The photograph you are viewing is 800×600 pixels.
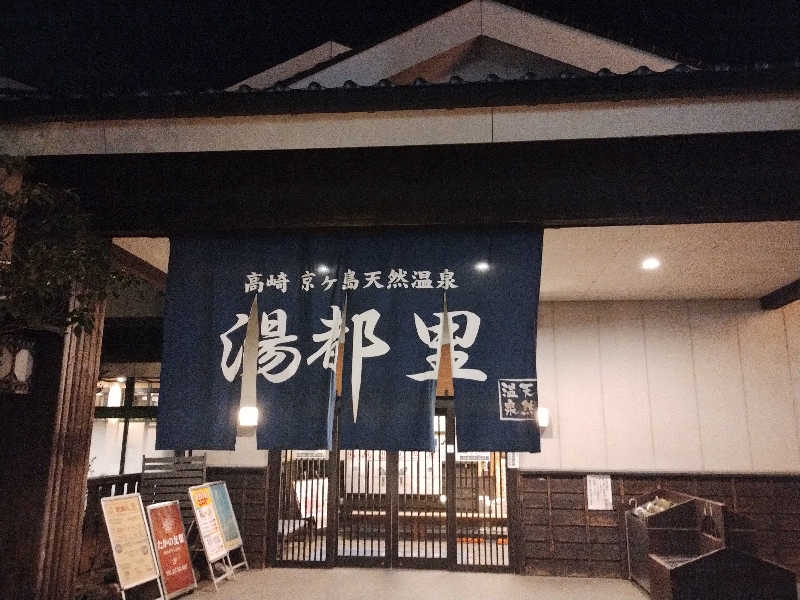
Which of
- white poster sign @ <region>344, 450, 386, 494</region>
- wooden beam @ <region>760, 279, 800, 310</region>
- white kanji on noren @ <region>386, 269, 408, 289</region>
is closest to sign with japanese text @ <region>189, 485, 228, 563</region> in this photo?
white poster sign @ <region>344, 450, 386, 494</region>

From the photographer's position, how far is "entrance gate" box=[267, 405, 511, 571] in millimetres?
9109

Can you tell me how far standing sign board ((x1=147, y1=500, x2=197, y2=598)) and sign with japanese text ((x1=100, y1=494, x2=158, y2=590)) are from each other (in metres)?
0.22

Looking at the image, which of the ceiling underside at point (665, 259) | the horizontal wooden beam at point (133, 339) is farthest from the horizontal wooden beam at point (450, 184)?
the horizontal wooden beam at point (133, 339)

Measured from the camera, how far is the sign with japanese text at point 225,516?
8438 mm

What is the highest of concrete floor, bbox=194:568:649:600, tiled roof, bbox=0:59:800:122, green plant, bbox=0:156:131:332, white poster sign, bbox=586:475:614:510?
tiled roof, bbox=0:59:800:122

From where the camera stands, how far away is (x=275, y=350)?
4445 mm

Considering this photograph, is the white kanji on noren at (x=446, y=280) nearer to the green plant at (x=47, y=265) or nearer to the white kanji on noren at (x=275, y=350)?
the white kanji on noren at (x=275, y=350)

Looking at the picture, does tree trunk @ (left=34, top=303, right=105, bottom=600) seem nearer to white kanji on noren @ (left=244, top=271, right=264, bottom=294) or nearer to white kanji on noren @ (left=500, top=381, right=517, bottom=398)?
white kanji on noren @ (left=244, top=271, right=264, bottom=294)

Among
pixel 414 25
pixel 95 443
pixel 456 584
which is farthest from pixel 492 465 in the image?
pixel 95 443

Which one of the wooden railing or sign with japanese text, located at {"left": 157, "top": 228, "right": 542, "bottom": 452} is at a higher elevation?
sign with japanese text, located at {"left": 157, "top": 228, "right": 542, "bottom": 452}

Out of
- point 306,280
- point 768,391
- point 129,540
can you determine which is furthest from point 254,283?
point 768,391

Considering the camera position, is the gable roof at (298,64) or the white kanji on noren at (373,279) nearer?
the white kanji on noren at (373,279)

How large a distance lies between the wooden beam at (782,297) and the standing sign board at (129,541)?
9.52 meters

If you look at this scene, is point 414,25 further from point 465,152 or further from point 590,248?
point 465,152
